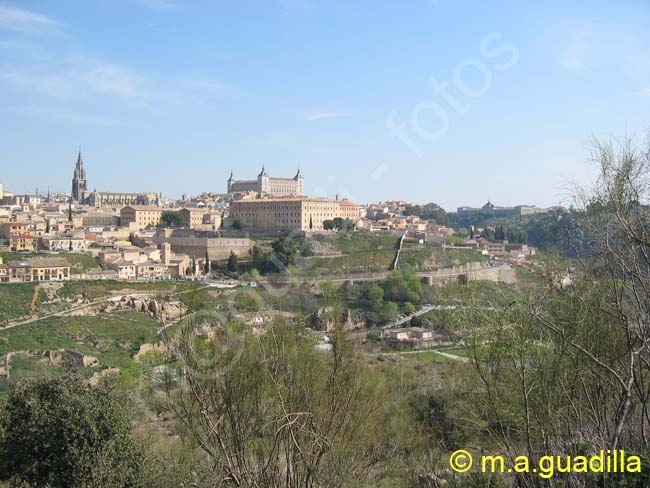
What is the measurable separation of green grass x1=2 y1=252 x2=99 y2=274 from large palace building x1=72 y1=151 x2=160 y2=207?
109ft

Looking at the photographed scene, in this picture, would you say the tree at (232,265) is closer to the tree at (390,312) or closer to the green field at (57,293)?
the green field at (57,293)

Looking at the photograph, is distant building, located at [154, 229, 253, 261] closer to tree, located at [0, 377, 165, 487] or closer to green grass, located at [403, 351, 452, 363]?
green grass, located at [403, 351, 452, 363]

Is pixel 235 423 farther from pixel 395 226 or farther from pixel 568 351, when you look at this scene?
pixel 395 226

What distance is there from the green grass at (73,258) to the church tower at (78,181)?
3663cm

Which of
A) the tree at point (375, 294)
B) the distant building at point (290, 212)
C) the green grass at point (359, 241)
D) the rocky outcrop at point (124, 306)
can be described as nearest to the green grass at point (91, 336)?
the rocky outcrop at point (124, 306)

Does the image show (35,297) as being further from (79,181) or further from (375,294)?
(79,181)

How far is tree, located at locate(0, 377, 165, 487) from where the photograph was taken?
5.70 m

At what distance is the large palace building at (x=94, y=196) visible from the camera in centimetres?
6600

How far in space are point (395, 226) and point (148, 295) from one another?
29606 mm

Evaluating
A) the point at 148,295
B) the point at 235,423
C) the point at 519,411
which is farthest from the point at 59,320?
the point at 519,411

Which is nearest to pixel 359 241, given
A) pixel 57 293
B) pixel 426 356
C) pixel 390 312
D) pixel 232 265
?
pixel 232 265

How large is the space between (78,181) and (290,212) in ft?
104

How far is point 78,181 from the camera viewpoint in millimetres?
67500

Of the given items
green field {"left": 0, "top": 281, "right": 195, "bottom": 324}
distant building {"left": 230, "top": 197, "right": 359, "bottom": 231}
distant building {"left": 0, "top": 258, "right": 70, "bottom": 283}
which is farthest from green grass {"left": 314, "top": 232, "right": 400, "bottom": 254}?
distant building {"left": 0, "top": 258, "right": 70, "bottom": 283}
